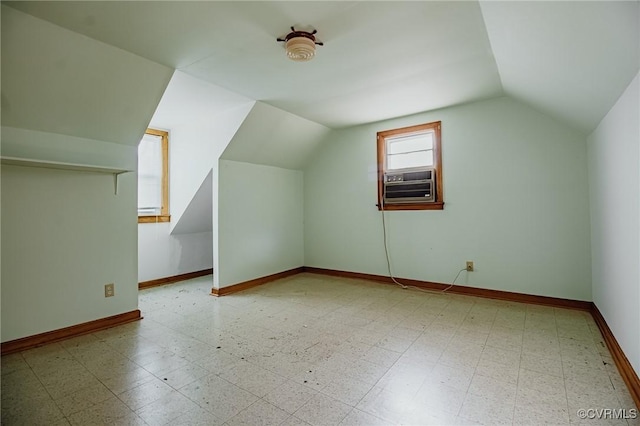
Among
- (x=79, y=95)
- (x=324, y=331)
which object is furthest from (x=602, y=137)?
(x=79, y=95)

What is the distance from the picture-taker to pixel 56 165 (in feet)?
7.42

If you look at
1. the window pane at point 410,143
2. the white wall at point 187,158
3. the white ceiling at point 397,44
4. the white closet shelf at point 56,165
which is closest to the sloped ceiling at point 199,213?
the white wall at point 187,158

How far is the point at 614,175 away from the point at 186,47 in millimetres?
3077

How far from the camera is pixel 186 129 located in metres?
4.09

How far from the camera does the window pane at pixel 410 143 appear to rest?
12.6 feet

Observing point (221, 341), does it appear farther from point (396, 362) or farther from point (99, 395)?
point (396, 362)

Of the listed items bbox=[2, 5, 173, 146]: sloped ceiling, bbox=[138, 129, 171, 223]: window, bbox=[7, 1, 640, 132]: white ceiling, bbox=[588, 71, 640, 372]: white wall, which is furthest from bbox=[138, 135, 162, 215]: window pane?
bbox=[588, 71, 640, 372]: white wall

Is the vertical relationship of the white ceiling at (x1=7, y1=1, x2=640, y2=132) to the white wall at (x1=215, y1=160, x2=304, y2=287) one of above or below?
above

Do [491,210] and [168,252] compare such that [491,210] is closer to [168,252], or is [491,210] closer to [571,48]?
[571,48]

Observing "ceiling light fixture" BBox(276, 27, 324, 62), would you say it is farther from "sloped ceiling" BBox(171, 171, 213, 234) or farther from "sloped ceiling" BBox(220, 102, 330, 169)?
"sloped ceiling" BBox(171, 171, 213, 234)

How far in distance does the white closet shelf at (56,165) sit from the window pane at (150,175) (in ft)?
5.05

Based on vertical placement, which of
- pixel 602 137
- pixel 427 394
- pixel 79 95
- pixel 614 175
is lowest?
pixel 427 394

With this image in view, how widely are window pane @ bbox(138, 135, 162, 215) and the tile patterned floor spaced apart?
5.60 ft

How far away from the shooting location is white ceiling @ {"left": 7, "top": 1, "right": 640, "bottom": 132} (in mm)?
1570
